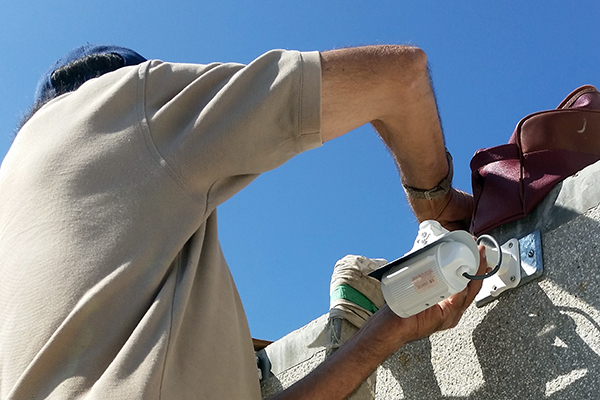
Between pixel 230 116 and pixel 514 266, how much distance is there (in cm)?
85

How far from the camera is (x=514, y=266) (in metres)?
1.81

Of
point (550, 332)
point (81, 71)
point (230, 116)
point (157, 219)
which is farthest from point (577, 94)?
point (81, 71)

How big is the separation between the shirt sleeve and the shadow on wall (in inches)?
26.2

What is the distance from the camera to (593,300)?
1.58 metres

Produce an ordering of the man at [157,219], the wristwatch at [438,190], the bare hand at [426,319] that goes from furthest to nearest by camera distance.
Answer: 1. the wristwatch at [438,190]
2. the bare hand at [426,319]
3. the man at [157,219]

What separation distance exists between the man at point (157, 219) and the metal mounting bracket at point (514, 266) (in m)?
0.14

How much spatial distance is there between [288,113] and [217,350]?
0.52 m

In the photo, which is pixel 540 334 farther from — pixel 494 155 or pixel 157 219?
pixel 157 219

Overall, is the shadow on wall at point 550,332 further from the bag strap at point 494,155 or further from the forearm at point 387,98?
the forearm at point 387,98

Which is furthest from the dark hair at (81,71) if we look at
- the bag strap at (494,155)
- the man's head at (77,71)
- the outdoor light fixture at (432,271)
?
the bag strap at (494,155)

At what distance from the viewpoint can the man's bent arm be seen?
1.58 metres

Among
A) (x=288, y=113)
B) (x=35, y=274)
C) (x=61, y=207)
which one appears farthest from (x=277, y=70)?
(x=35, y=274)

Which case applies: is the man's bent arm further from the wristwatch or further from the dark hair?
the dark hair

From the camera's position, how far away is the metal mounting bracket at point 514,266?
176 cm
